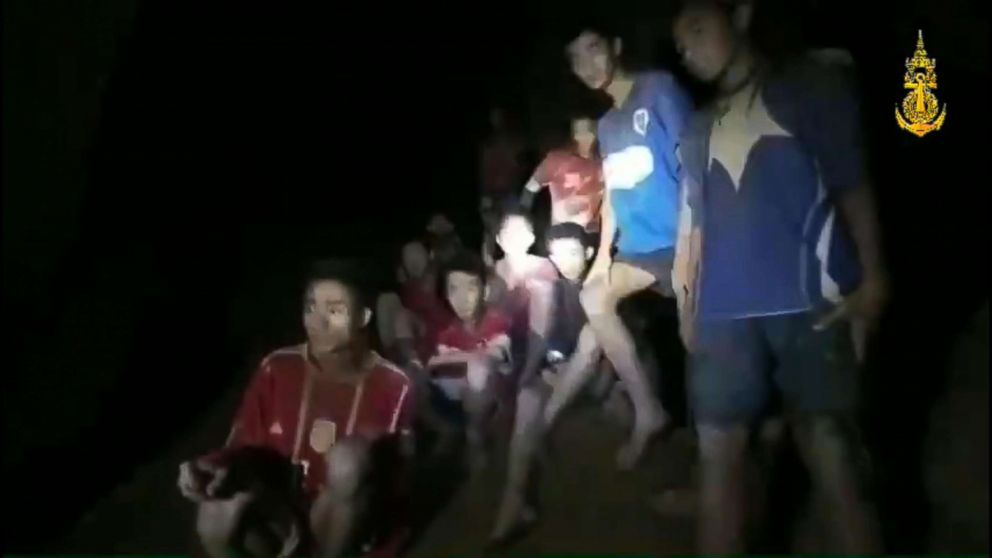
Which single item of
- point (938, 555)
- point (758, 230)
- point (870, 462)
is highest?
point (758, 230)

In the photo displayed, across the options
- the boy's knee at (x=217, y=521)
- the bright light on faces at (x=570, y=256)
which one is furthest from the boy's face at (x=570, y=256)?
the boy's knee at (x=217, y=521)

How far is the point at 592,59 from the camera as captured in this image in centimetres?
142

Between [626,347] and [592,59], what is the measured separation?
0.32 m

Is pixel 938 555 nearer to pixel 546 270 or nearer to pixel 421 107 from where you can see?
pixel 546 270

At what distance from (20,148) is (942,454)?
3.59 feet

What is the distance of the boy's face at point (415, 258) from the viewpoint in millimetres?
1439

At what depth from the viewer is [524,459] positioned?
1416mm

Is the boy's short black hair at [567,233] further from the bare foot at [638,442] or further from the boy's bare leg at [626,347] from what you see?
the bare foot at [638,442]

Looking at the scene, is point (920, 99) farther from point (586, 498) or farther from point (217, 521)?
point (217, 521)

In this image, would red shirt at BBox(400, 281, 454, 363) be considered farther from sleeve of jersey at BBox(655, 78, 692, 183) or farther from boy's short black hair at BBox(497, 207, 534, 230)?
sleeve of jersey at BBox(655, 78, 692, 183)

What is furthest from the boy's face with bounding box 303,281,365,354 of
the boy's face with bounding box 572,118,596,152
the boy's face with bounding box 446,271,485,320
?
the boy's face with bounding box 572,118,596,152

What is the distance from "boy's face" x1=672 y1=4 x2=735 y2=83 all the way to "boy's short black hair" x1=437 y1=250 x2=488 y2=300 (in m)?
0.32

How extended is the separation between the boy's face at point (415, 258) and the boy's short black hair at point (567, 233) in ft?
0.46

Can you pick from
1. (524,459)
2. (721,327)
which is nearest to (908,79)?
(721,327)
